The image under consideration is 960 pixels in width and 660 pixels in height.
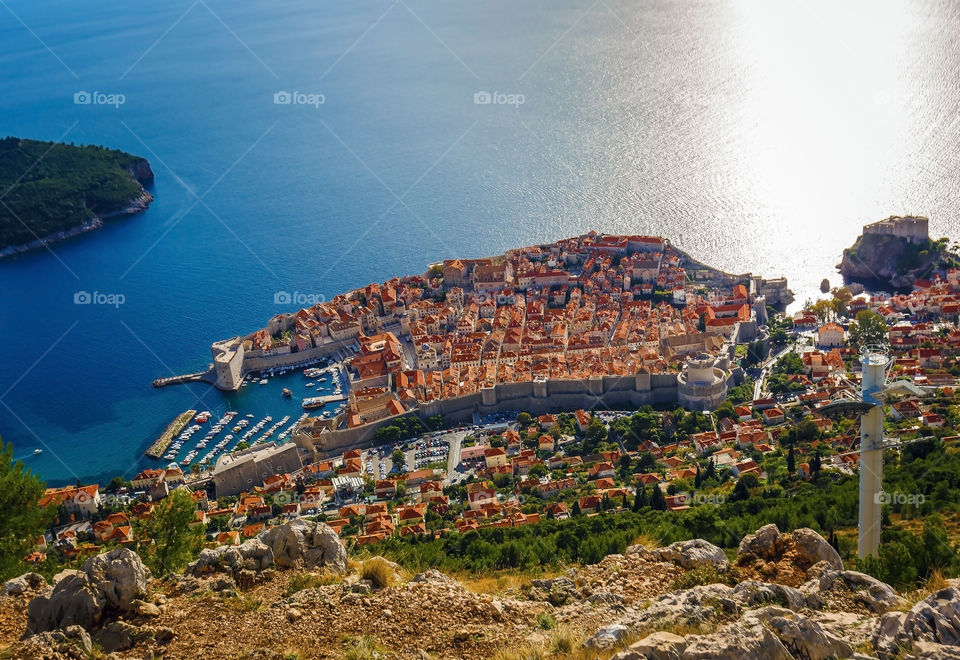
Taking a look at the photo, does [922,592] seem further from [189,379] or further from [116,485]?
[189,379]

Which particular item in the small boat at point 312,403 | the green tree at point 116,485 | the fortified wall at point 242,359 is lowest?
the green tree at point 116,485

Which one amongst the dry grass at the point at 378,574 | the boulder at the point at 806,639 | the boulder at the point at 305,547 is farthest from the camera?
the boulder at the point at 305,547

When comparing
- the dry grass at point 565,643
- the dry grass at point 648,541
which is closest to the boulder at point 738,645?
the dry grass at point 565,643

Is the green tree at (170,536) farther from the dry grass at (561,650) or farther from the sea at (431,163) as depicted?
the sea at (431,163)

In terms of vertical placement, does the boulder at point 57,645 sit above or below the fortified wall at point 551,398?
below

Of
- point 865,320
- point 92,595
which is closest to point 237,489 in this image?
point 92,595

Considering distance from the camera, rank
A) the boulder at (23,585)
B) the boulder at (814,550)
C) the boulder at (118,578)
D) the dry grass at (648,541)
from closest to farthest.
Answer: the boulder at (118,578) → the boulder at (814,550) → the boulder at (23,585) → the dry grass at (648,541)

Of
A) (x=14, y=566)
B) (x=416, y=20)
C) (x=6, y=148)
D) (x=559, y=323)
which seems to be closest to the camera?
(x=14, y=566)

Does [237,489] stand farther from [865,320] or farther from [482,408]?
[865,320]

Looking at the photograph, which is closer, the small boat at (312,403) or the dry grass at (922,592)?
the dry grass at (922,592)
